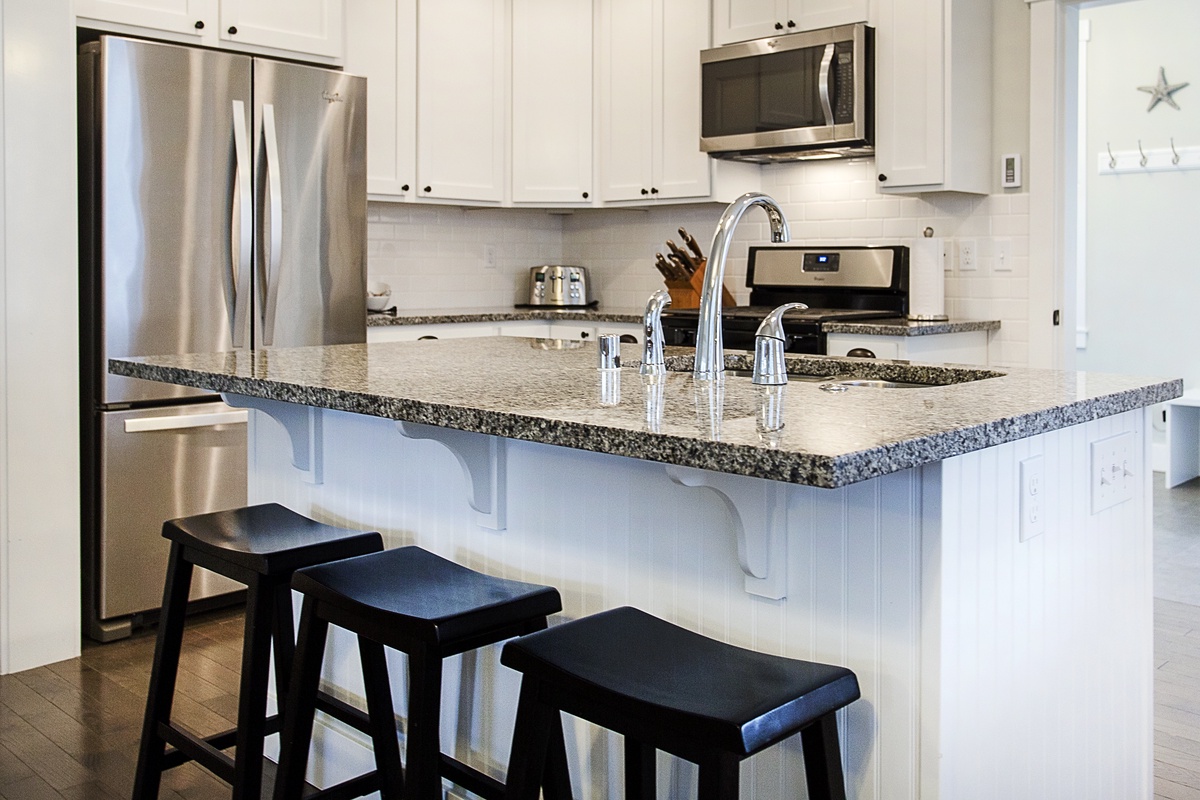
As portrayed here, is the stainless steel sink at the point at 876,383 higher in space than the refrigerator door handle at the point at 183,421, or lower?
higher

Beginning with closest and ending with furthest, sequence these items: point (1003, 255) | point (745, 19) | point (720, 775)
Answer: point (720, 775), point (1003, 255), point (745, 19)

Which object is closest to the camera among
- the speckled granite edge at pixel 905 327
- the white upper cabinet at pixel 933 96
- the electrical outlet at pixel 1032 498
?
the electrical outlet at pixel 1032 498

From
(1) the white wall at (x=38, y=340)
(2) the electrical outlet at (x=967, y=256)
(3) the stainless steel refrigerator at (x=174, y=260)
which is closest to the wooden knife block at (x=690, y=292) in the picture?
(2) the electrical outlet at (x=967, y=256)

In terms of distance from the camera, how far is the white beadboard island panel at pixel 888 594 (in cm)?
140

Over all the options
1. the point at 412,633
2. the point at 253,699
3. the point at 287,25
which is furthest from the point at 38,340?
the point at 412,633

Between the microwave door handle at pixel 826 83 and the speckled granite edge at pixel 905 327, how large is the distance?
790 mm

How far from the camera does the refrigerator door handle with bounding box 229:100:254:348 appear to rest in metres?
3.53

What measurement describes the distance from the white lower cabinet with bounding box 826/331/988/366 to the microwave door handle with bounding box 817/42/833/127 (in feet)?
2.82

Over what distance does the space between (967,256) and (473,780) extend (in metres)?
3.06

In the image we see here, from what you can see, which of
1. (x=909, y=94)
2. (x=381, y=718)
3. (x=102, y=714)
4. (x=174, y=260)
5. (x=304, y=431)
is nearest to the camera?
(x=381, y=718)

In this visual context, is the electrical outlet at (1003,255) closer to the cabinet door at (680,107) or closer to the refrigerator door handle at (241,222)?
the cabinet door at (680,107)

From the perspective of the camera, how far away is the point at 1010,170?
4.04 meters

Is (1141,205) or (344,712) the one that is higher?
(1141,205)

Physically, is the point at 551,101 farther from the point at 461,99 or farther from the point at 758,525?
the point at 758,525
